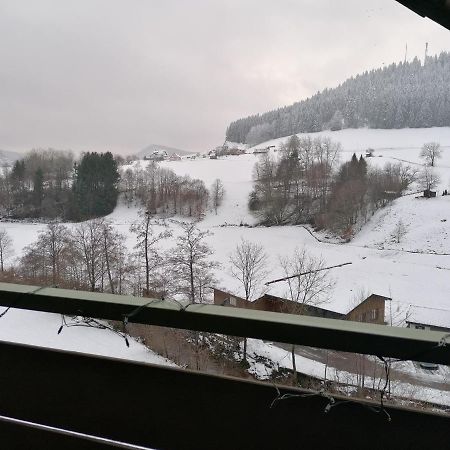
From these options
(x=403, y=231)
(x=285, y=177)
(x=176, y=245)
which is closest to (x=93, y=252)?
(x=176, y=245)

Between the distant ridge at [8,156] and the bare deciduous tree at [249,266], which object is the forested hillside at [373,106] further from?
the distant ridge at [8,156]

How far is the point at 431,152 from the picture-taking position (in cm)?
212

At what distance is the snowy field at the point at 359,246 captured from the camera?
729 mm

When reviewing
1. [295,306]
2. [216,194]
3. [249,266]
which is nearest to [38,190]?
[249,266]

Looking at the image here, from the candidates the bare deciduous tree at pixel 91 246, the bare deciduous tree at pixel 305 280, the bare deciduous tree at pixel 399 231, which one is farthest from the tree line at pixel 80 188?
the bare deciduous tree at pixel 399 231

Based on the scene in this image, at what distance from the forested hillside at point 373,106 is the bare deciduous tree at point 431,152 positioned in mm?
206

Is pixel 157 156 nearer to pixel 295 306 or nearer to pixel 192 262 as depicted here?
pixel 192 262

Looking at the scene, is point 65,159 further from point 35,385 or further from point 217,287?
point 35,385

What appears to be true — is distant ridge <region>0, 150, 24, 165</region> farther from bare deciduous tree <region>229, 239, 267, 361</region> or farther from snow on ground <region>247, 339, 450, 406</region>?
snow on ground <region>247, 339, 450, 406</region>

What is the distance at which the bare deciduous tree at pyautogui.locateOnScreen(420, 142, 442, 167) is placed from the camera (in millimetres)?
2086

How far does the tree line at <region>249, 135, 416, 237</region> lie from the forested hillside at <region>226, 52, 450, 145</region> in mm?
153

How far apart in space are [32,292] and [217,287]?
579 mm

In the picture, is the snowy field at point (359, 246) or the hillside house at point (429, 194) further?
the hillside house at point (429, 194)

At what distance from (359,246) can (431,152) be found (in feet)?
2.48
